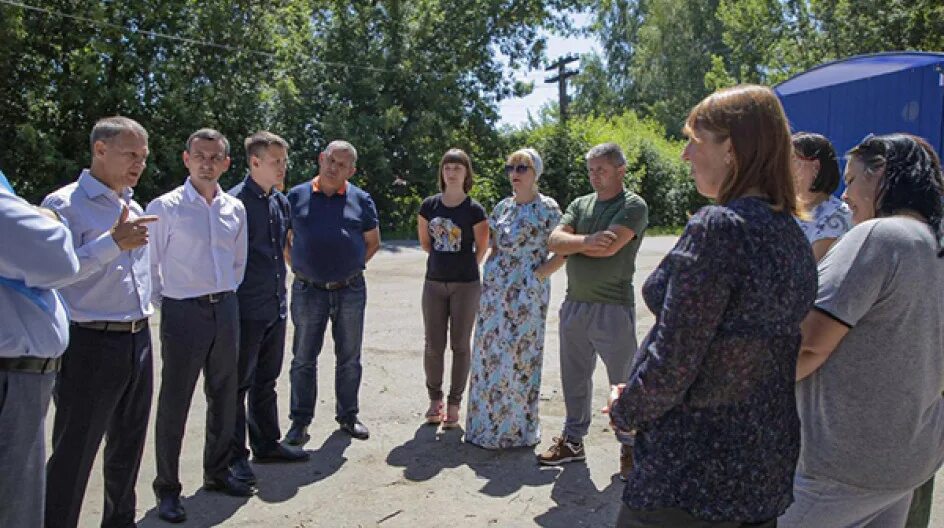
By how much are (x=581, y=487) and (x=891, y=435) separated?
8.38ft

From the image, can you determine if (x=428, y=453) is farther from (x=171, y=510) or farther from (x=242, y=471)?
(x=171, y=510)

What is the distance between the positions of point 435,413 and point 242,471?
5.36 ft

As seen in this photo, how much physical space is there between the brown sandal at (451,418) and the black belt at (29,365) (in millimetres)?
3346

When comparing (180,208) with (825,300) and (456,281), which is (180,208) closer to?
(456,281)

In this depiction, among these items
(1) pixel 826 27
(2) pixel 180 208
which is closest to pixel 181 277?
(2) pixel 180 208

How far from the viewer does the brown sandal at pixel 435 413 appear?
5.90 metres

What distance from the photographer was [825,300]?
2314mm

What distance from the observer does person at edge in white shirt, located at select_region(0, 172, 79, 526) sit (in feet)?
8.44

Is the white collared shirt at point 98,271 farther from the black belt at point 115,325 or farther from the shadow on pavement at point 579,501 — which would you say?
the shadow on pavement at point 579,501

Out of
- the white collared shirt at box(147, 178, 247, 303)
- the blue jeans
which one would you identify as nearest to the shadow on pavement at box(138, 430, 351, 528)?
the blue jeans

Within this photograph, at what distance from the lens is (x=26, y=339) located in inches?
105

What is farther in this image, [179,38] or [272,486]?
[179,38]

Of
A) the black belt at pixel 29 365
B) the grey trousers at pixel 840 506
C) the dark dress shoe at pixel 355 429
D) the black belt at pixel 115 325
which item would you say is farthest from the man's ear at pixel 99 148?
the grey trousers at pixel 840 506

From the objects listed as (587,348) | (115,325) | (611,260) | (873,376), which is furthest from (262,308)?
(873,376)
